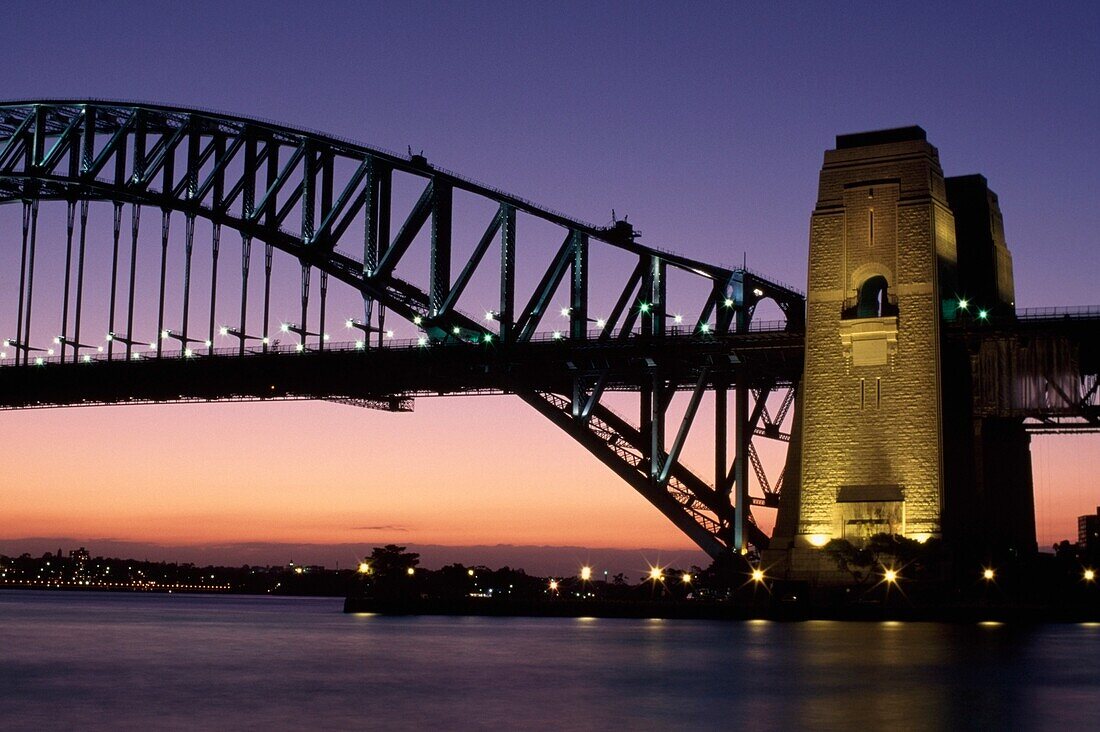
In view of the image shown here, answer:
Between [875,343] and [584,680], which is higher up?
[875,343]

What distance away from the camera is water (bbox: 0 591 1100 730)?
3769 centimetres

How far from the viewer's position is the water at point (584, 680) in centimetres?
3769

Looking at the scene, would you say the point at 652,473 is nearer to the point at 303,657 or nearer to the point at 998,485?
the point at 998,485

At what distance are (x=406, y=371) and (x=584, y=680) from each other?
4224cm

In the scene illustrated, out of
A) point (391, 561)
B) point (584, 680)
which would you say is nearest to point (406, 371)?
point (391, 561)

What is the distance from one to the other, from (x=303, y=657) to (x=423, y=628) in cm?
1935

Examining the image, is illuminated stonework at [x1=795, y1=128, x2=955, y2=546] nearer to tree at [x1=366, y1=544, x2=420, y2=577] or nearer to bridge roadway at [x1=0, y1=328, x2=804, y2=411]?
bridge roadway at [x1=0, y1=328, x2=804, y2=411]

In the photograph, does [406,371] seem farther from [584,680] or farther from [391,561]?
[584,680]

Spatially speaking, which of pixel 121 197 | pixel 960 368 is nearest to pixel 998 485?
pixel 960 368

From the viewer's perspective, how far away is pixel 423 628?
259ft

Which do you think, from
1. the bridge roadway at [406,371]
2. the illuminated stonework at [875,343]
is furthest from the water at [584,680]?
the bridge roadway at [406,371]

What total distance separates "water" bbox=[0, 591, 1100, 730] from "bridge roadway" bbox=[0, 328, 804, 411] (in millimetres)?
12098

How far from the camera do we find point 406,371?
88062 mm

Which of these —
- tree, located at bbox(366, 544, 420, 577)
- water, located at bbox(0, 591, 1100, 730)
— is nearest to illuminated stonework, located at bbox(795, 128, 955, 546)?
water, located at bbox(0, 591, 1100, 730)
